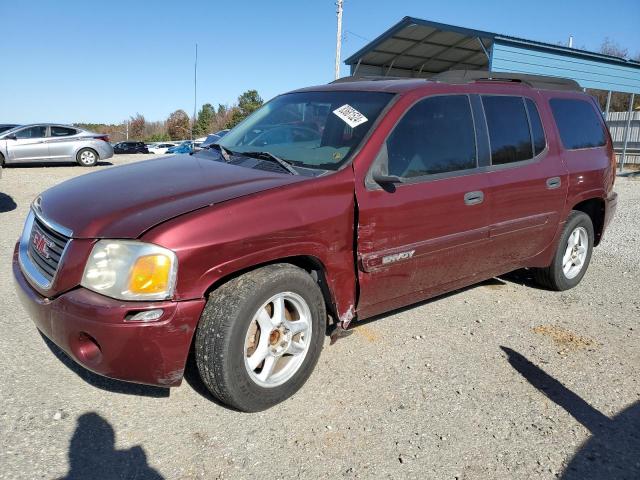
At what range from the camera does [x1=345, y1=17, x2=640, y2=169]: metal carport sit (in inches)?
525

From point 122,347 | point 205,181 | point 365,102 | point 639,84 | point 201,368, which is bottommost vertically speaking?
point 201,368

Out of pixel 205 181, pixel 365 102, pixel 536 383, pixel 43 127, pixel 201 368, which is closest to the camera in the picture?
pixel 201 368

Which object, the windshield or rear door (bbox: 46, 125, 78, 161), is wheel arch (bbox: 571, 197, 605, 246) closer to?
the windshield

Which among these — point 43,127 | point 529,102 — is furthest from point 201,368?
point 43,127

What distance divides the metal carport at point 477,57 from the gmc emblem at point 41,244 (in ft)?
40.0

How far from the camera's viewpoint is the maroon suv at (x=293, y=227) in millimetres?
2438

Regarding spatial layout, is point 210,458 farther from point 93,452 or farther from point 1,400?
point 1,400

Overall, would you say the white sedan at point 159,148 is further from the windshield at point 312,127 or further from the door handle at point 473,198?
the door handle at point 473,198

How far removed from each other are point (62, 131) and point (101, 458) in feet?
49.7

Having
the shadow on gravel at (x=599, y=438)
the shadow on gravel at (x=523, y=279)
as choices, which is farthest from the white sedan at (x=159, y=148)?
the shadow on gravel at (x=599, y=438)

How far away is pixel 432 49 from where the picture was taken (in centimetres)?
1673

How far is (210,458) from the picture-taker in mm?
2436

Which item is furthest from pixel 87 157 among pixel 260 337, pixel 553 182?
pixel 260 337

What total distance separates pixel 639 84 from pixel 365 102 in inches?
726
